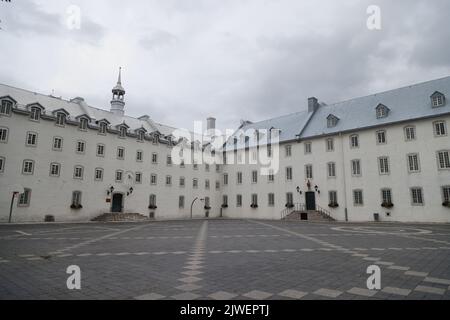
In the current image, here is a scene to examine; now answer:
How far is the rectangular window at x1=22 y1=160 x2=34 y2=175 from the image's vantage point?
28.3 metres

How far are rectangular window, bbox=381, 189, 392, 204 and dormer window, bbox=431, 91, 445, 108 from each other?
10150 mm

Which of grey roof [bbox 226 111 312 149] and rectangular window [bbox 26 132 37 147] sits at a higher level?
grey roof [bbox 226 111 312 149]

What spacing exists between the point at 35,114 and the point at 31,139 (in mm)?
2745

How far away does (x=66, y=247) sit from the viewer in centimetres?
1238

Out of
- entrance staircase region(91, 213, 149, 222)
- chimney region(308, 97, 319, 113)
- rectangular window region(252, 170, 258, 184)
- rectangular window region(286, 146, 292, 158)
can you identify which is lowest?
entrance staircase region(91, 213, 149, 222)

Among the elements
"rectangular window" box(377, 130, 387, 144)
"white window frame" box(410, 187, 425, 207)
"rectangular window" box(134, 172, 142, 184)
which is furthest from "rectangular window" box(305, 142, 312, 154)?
"rectangular window" box(134, 172, 142, 184)

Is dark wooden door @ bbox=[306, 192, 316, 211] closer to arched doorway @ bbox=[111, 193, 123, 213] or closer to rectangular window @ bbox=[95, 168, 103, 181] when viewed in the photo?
arched doorway @ bbox=[111, 193, 123, 213]

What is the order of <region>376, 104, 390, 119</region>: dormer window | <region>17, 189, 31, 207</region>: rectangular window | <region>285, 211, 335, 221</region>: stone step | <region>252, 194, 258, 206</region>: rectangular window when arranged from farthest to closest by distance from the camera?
1. <region>252, 194, 258, 206</region>: rectangular window
2. <region>285, 211, 335, 221</region>: stone step
3. <region>376, 104, 390, 119</region>: dormer window
4. <region>17, 189, 31, 207</region>: rectangular window

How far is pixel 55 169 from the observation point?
1204 inches

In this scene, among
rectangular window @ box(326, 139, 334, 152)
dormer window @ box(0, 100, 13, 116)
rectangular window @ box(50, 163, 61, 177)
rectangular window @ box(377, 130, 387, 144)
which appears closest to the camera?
dormer window @ box(0, 100, 13, 116)

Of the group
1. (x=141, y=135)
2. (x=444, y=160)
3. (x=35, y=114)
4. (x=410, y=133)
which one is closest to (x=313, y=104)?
(x=410, y=133)

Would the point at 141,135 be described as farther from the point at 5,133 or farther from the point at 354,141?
the point at 354,141

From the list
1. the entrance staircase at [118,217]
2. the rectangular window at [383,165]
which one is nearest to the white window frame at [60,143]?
the entrance staircase at [118,217]

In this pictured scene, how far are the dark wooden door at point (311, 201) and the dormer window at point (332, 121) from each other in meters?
9.48
